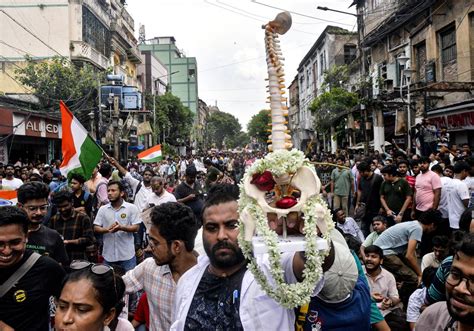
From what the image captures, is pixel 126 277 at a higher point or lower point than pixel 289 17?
lower

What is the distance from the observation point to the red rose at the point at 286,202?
1.94 metres

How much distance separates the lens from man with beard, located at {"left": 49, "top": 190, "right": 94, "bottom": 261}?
16.4 ft

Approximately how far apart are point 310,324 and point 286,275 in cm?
34

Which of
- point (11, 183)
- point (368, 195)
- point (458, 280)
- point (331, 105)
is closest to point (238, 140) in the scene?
point (331, 105)

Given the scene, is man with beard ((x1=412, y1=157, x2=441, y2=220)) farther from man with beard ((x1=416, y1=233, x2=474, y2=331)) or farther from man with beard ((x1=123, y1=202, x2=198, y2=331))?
man with beard ((x1=416, y1=233, x2=474, y2=331))

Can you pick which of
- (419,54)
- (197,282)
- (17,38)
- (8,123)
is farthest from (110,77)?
(197,282)

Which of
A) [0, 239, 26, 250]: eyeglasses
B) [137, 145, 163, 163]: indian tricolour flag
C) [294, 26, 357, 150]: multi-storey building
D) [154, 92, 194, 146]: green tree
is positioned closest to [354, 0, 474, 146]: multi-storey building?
[294, 26, 357, 150]: multi-storey building

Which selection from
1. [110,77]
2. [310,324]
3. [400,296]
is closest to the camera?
[310,324]

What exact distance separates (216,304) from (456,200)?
20.7 ft

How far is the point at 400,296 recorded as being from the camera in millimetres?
5293


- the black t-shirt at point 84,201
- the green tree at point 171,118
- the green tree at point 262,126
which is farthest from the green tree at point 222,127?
the black t-shirt at point 84,201

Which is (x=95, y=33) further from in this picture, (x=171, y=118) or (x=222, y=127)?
(x=222, y=127)

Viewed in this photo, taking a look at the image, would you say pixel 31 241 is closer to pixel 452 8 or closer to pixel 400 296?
pixel 400 296

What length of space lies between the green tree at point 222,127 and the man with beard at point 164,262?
103 meters
